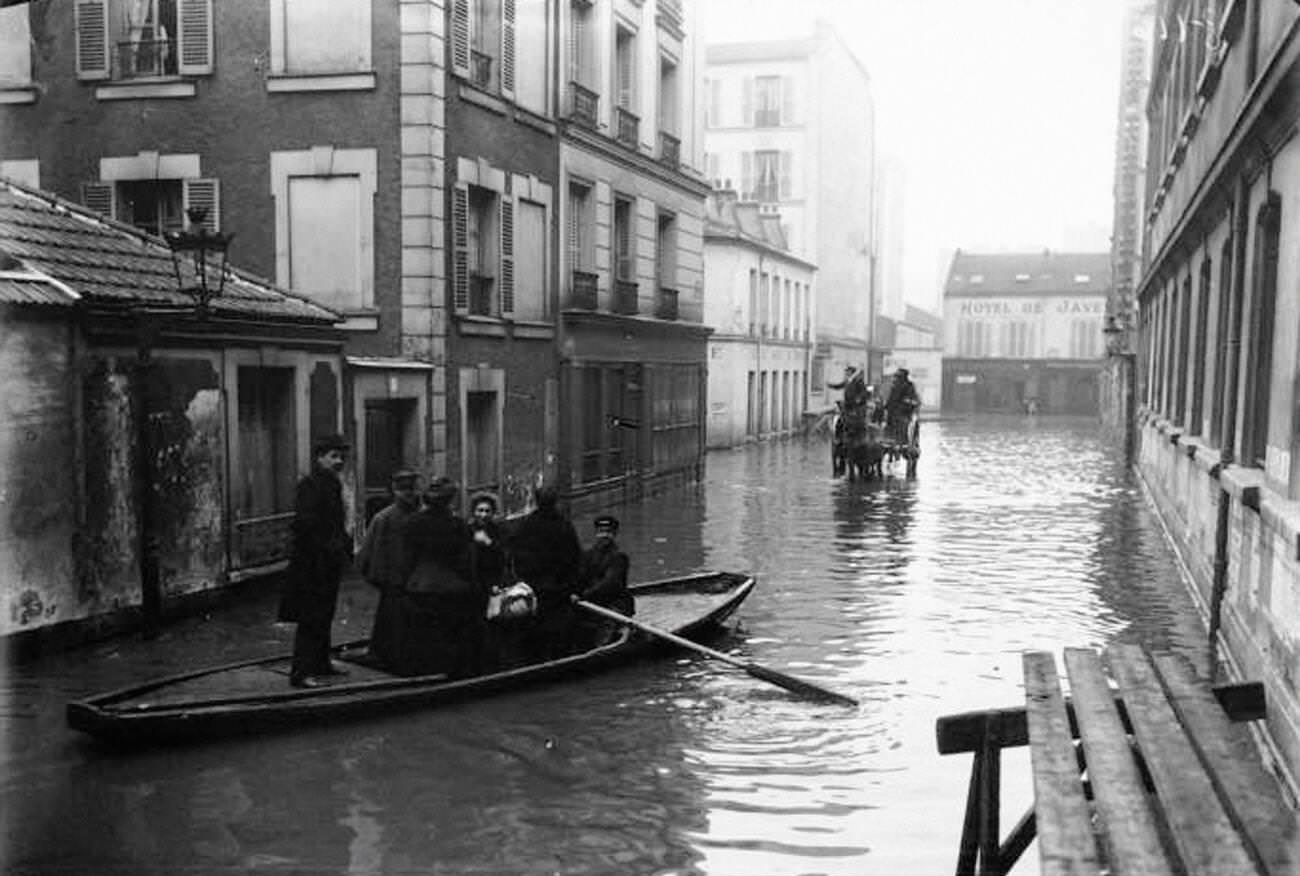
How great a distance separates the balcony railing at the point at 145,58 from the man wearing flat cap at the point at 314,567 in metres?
10.5

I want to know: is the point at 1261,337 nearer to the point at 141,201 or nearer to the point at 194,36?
the point at 194,36

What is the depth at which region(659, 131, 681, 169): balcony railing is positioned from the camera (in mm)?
26469

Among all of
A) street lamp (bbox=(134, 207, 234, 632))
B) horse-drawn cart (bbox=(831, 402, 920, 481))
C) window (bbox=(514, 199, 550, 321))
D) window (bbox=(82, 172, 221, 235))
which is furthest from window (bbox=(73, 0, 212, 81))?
horse-drawn cart (bbox=(831, 402, 920, 481))

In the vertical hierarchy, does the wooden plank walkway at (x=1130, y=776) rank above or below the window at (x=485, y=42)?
below

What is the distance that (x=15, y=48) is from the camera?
1762 centimetres

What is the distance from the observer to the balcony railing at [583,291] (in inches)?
875

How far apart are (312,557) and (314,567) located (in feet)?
0.26

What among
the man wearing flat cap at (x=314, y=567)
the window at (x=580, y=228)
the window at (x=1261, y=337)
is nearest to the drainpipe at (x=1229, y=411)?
the window at (x=1261, y=337)

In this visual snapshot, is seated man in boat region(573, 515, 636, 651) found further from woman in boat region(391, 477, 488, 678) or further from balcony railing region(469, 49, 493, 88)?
balcony railing region(469, 49, 493, 88)

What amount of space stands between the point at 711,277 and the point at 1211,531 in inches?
1146

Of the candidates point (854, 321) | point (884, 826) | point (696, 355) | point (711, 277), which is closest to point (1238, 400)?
point (884, 826)

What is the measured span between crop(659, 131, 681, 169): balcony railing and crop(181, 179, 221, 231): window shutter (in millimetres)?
11075

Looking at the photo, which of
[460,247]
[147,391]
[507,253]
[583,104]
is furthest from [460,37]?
[147,391]

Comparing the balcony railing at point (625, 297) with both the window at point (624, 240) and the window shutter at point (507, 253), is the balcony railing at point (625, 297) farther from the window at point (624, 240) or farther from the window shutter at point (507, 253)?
the window shutter at point (507, 253)
